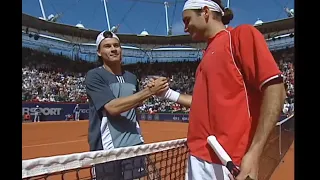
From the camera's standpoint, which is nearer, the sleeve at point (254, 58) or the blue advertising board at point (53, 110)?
the sleeve at point (254, 58)

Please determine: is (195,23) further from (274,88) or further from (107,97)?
(107,97)

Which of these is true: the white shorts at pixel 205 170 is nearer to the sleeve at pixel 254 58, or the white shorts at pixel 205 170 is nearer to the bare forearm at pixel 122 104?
the sleeve at pixel 254 58

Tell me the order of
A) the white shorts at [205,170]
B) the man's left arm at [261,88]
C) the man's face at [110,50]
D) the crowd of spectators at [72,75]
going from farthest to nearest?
the crowd of spectators at [72,75], the man's face at [110,50], the white shorts at [205,170], the man's left arm at [261,88]

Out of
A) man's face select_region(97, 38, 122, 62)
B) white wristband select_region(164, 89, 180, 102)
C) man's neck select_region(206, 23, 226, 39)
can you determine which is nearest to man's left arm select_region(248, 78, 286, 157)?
man's neck select_region(206, 23, 226, 39)

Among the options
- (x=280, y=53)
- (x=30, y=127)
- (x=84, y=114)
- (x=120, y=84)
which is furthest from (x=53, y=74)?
(x=120, y=84)

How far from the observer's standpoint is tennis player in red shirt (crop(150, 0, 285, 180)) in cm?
104

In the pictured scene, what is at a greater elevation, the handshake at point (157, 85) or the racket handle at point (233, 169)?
the handshake at point (157, 85)

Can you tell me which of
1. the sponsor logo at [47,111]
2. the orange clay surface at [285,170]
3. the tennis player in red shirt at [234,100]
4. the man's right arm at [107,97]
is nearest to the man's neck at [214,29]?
the tennis player in red shirt at [234,100]

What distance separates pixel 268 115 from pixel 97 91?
2.88 feet

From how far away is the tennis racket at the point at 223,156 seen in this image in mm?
1058

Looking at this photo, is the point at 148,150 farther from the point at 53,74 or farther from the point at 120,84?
the point at 53,74

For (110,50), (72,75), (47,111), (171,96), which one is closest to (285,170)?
(171,96)

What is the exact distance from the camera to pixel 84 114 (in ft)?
50.3

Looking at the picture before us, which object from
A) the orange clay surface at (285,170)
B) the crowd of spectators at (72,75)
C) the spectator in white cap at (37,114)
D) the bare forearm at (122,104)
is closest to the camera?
the bare forearm at (122,104)
